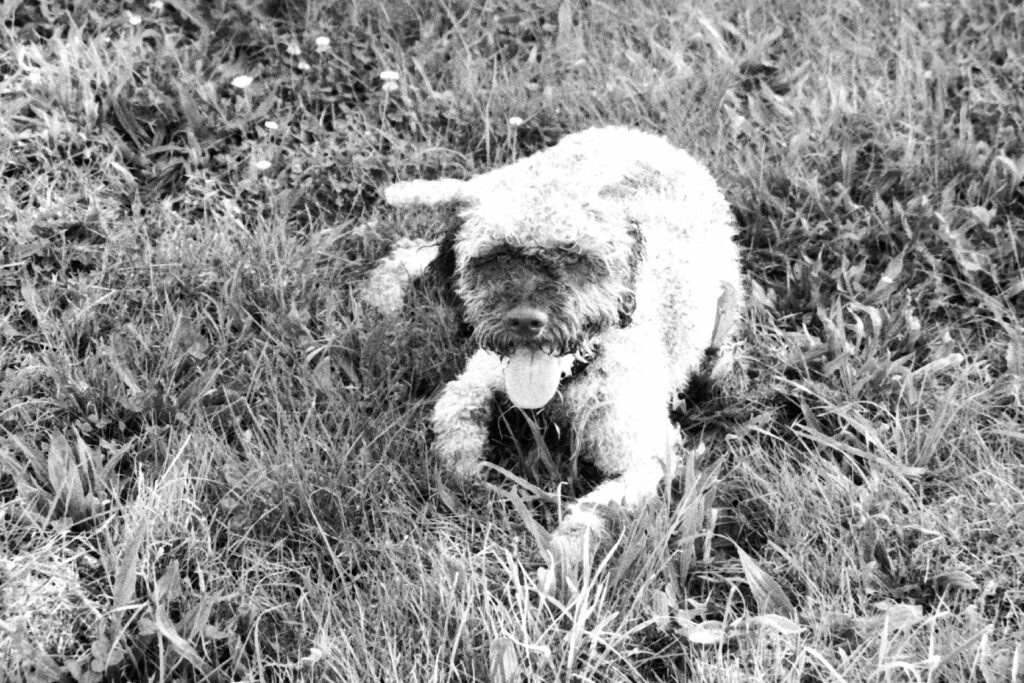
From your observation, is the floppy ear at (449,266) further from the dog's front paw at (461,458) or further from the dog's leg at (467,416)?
the dog's front paw at (461,458)

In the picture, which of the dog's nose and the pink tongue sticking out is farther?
the pink tongue sticking out

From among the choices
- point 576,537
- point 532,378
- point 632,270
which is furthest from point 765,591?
point 632,270

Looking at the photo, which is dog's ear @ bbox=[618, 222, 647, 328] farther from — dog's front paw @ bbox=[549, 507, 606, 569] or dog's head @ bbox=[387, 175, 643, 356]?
dog's front paw @ bbox=[549, 507, 606, 569]

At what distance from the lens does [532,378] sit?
3.81 metres

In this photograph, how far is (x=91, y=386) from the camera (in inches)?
156

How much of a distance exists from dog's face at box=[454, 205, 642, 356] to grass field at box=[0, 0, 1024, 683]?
0.60 metres

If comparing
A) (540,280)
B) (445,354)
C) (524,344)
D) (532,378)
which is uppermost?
(540,280)

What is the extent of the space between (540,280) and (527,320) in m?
0.17

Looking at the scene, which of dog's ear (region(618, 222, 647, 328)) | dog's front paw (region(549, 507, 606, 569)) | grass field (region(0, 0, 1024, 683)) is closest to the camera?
grass field (region(0, 0, 1024, 683))

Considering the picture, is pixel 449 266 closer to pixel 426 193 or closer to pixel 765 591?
pixel 426 193

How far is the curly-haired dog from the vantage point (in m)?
3.61

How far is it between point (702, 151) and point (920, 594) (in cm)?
264

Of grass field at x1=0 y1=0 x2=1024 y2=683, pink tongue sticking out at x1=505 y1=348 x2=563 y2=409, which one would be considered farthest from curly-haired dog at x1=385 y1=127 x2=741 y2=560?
grass field at x1=0 y1=0 x2=1024 y2=683

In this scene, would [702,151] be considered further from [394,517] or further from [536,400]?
[394,517]
